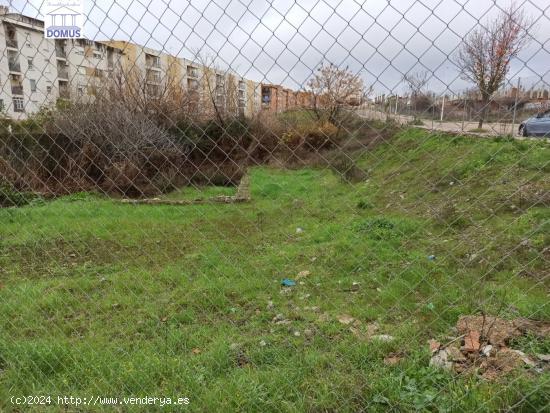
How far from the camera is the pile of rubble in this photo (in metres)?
2.04

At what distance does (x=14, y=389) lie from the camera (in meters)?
2.24

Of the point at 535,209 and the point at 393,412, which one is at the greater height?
the point at 535,209

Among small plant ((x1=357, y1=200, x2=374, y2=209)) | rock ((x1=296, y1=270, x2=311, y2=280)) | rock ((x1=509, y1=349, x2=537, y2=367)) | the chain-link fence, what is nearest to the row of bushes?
the chain-link fence

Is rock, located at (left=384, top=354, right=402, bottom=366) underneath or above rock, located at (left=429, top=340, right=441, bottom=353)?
underneath

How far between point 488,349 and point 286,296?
1.89 metres

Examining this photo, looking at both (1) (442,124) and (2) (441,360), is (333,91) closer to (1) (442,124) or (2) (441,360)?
(1) (442,124)

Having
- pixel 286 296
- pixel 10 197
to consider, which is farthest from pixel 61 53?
pixel 10 197

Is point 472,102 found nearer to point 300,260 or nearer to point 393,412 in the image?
point 393,412

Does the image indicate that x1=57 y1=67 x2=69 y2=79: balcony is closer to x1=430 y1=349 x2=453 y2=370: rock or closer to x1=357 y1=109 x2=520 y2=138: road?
x1=357 y1=109 x2=520 y2=138: road

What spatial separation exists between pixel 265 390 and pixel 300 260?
9.06ft

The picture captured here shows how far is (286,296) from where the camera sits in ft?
12.4

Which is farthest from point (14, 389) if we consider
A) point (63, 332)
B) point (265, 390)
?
point (265, 390)

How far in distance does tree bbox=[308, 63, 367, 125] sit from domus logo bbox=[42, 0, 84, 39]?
1111 millimetres

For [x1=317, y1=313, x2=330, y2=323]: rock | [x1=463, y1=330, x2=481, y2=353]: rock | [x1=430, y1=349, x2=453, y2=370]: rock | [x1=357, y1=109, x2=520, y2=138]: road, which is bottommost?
[x1=317, y1=313, x2=330, y2=323]: rock
